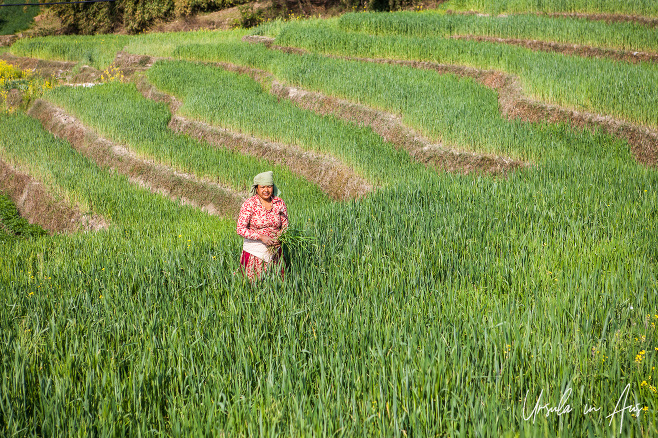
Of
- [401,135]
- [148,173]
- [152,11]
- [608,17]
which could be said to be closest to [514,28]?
[608,17]

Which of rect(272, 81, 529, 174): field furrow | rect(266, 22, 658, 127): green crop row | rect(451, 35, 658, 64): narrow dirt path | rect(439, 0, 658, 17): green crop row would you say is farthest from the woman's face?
rect(439, 0, 658, 17): green crop row

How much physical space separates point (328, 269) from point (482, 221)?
5.75ft

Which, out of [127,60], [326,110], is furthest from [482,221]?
[127,60]

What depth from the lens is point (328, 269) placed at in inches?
175

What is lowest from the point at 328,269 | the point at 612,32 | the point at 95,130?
the point at 95,130

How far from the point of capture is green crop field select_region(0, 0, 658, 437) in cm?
242

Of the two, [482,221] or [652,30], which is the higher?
[652,30]

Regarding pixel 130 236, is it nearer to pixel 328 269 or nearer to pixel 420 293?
pixel 328 269

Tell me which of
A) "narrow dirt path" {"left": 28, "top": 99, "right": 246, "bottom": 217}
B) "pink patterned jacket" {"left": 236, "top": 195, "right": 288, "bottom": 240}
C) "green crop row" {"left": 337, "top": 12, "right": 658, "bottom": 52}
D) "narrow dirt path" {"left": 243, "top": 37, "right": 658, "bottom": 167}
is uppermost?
"green crop row" {"left": 337, "top": 12, "right": 658, "bottom": 52}

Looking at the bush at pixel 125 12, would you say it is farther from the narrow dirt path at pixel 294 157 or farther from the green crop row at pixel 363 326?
the green crop row at pixel 363 326

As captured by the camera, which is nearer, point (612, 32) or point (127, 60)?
point (612, 32)

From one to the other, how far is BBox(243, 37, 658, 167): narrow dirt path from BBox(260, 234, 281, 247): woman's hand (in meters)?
6.85

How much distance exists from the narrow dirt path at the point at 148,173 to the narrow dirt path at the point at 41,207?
1.41 meters

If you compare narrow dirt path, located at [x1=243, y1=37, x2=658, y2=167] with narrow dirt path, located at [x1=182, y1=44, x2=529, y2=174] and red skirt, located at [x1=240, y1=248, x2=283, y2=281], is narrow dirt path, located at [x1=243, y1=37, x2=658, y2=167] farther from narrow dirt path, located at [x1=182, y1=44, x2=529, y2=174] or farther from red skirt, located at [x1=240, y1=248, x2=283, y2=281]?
red skirt, located at [x1=240, y1=248, x2=283, y2=281]
